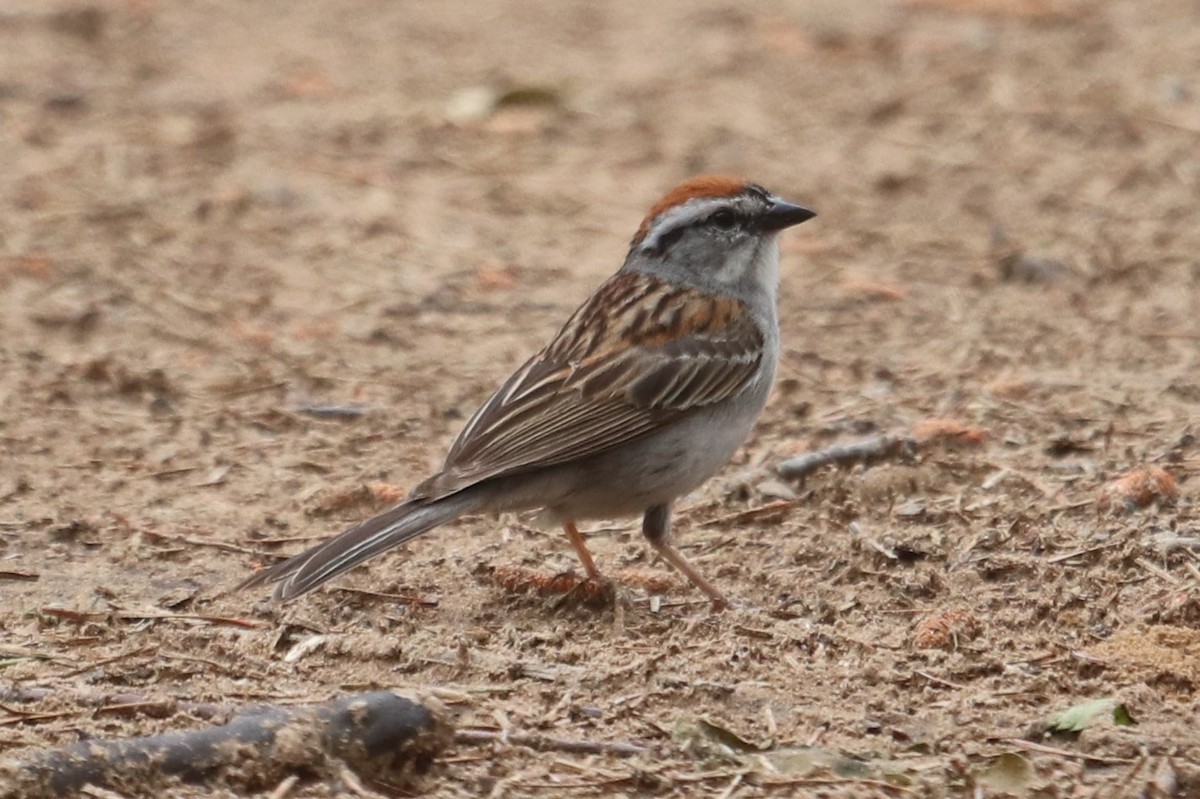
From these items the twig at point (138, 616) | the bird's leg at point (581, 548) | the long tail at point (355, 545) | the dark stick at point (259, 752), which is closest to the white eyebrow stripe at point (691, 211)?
the bird's leg at point (581, 548)

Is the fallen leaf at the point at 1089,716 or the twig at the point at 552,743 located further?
the fallen leaf at the point at 1089,716

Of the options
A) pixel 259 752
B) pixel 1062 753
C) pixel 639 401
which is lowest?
pixel 1062 753

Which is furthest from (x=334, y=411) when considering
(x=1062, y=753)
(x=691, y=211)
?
(x=1062, y=753)

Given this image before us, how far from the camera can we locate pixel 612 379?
Result: 21.7ft

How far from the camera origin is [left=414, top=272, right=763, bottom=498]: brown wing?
20.5 feet

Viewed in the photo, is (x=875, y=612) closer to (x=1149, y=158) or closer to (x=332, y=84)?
(x=1149, y=158)

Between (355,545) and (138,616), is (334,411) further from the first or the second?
(355,545)

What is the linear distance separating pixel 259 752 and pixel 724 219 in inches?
124

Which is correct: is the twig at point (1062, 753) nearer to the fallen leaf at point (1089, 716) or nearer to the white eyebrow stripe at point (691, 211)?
the fallen leaf at point (1089, 716)

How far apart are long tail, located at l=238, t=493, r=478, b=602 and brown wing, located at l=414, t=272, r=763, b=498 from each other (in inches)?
2.8

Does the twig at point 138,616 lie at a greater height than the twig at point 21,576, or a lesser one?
greater

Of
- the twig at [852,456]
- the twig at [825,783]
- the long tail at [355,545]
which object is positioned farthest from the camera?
the twig at [852,456]

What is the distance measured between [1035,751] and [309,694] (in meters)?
1.90

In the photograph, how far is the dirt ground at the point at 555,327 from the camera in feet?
17.3
